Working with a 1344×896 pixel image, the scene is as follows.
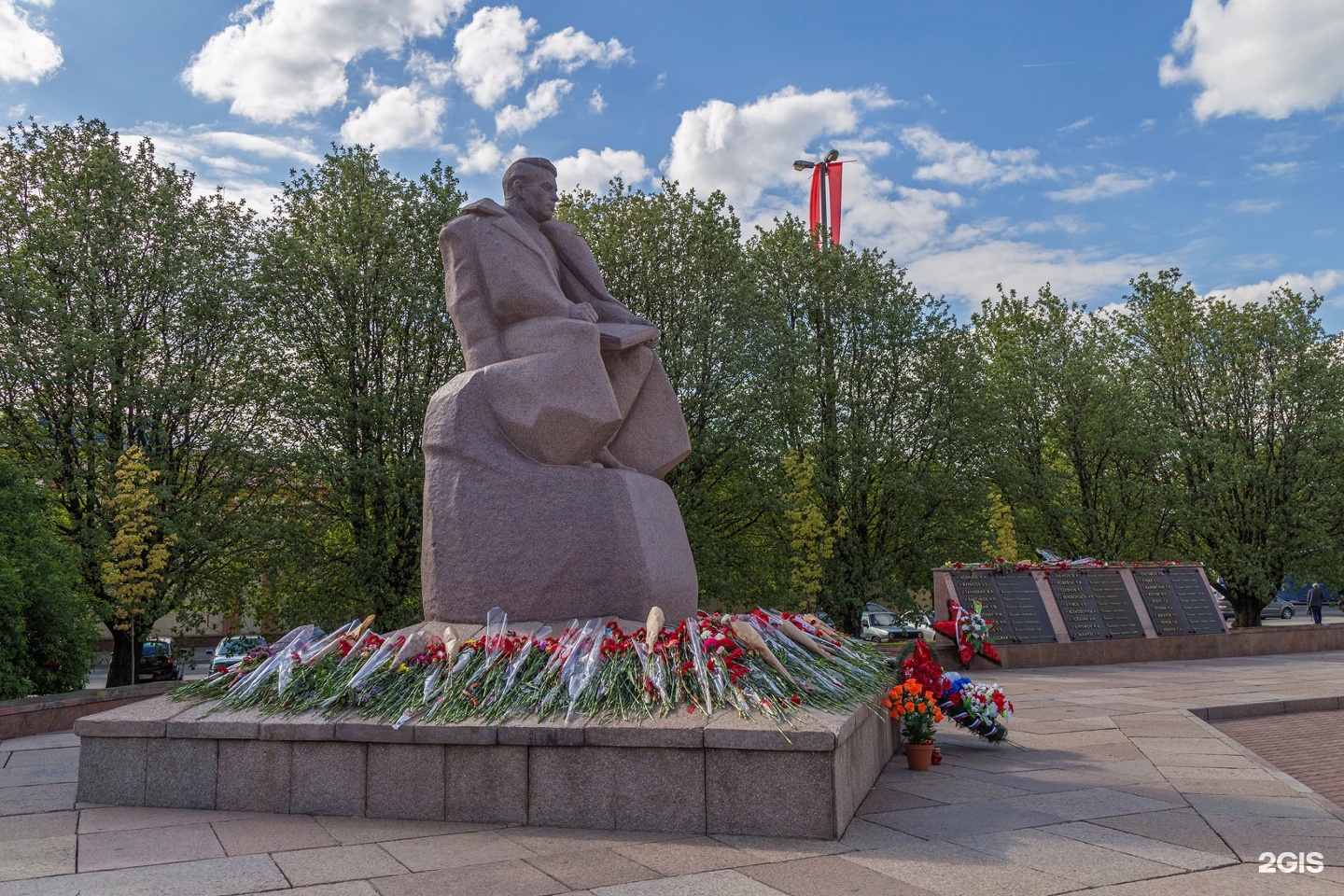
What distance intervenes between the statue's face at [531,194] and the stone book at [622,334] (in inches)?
41.6

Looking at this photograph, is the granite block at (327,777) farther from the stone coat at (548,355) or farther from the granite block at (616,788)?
the stone coat at (548,355)

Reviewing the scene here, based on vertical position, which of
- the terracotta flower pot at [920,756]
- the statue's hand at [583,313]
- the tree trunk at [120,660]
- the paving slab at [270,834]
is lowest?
the tree trunk at [120,660]

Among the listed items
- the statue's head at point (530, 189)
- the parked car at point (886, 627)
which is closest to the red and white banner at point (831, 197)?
the parked car at point (886, 627)

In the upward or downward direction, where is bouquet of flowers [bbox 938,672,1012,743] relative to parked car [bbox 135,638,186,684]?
upward

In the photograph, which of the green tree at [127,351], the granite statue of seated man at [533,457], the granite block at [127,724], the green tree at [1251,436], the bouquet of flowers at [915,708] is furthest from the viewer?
the green tree at [1251,436]

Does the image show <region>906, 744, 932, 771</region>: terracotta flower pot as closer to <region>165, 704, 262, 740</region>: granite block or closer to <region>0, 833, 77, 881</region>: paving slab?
<region>165, 704, 262, 740</region>: granite block

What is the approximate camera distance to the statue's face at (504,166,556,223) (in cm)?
846

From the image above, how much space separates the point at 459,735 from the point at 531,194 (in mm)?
4755

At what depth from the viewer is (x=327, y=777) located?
18.4ft

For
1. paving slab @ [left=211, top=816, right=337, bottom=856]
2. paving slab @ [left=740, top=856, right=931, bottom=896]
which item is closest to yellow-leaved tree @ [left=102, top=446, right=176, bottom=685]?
paving slab @ [left=211, top=816, right=337, bottom=856]

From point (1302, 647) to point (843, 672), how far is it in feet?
54.8

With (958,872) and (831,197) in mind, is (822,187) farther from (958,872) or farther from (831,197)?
(958,872)

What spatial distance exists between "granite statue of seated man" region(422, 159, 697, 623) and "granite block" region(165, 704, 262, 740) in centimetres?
176

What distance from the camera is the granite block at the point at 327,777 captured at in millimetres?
5555
